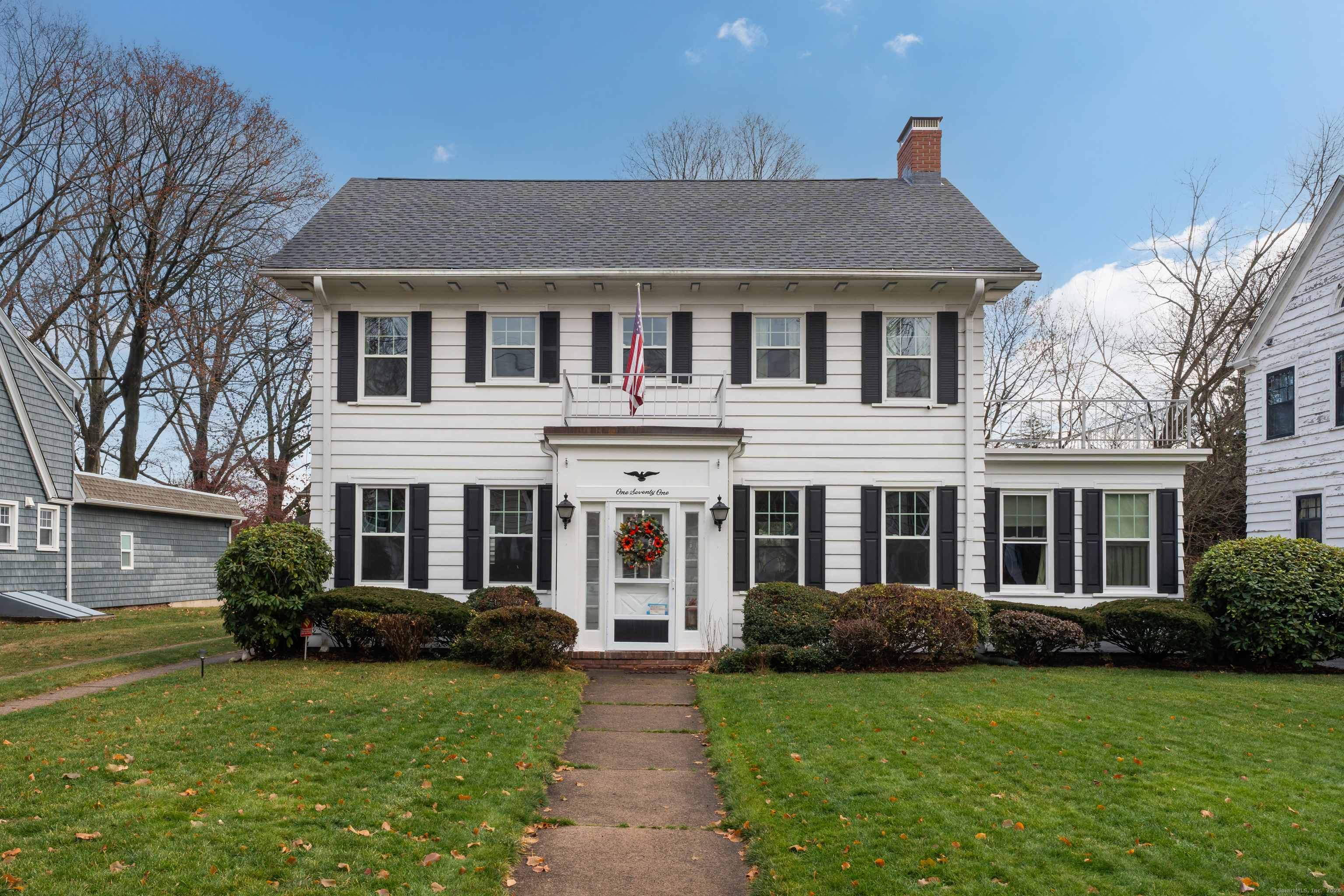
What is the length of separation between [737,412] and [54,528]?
1666 centimetres

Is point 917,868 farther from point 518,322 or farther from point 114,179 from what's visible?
point 114,179

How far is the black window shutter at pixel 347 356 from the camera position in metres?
14.5

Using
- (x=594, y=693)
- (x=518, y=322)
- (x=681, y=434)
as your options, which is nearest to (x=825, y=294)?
(x=681, y=434)

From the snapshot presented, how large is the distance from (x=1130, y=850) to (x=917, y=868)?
1.36 metres

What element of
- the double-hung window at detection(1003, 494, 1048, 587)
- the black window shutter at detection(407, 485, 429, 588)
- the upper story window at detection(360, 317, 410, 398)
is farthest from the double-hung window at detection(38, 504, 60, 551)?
the double-hung window at detection(1003, 494, 1048, 587)

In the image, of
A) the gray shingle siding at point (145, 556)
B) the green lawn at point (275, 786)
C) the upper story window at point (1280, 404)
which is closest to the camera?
the green lawn at point (275, 786)

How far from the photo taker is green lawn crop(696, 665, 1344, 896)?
16.8 ft

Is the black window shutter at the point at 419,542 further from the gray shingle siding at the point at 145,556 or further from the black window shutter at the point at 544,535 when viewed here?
the gray shingle siding at the point at 145,556

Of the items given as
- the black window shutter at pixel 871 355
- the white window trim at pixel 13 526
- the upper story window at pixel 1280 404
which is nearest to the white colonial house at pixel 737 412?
the black window shutter at pixel 871 355

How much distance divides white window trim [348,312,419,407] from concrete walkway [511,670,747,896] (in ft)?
21.9

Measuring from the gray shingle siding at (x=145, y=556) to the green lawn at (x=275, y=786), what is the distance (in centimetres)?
1431

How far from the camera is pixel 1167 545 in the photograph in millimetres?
14945

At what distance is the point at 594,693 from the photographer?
1084 centimetres

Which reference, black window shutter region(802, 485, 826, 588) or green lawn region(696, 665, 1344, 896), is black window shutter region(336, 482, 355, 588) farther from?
black window shutter region(802, 485, 826, 588)
